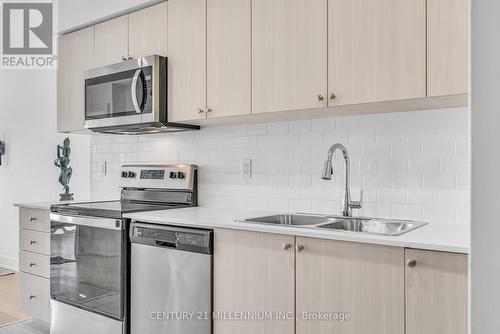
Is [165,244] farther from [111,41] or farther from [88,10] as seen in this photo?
[88,10]

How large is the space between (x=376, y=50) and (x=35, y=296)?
9.53 feet

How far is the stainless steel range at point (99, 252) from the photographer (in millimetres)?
2410

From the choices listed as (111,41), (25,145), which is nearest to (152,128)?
(111,41)

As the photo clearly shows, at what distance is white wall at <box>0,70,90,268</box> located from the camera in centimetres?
438

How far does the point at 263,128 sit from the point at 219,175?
18.7 inches

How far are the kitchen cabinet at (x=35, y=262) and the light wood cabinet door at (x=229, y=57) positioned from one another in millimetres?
1625

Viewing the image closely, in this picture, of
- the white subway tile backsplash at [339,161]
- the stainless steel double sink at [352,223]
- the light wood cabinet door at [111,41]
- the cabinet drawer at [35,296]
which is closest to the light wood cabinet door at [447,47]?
the white subway tile backsplash at [339,161]

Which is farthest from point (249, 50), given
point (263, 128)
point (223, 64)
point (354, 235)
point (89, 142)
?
point (89, 142)

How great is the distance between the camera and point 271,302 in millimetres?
1856

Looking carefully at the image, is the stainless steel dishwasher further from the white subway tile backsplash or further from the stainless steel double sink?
the white subway tile backsplash

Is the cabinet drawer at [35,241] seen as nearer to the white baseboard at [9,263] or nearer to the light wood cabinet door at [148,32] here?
the light wood cabinet door at [148,32]

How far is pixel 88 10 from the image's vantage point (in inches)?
122

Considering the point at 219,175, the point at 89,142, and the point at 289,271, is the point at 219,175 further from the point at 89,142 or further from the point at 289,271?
the point at 89,142

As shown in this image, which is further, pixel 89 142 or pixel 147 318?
pixel 89 142
